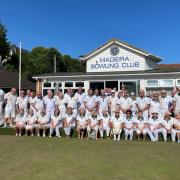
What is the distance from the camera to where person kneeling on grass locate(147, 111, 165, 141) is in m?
14.3

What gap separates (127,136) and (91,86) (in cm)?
1489

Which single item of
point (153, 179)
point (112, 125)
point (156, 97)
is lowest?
point (153, 179)

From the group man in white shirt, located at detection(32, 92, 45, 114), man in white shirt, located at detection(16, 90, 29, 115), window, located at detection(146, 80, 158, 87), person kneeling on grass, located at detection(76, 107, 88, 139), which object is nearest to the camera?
person kneeling on grass, located at detection(76, 107, 88, 139)

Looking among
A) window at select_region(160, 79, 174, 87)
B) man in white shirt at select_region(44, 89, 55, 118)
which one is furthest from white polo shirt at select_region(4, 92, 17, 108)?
window at select_region(160, 79, 174, 87)

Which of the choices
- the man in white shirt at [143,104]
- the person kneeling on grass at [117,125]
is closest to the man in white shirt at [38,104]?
the person kneeling on grass at [117,125]

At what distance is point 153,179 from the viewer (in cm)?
782

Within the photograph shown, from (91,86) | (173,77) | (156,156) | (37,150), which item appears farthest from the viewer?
(91,86)

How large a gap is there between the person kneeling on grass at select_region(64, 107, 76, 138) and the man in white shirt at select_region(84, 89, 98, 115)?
0.65m

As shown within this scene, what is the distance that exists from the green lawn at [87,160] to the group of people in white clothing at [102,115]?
165 centimetres

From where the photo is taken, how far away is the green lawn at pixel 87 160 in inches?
322

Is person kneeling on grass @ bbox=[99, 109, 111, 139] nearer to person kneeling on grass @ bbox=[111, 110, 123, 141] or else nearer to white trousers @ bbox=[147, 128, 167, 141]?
person kneeling on grass @ bbox=[111, 110, 123, 141]

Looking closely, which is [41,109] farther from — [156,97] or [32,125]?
[156,97]

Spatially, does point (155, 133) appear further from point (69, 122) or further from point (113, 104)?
point (69, 122)

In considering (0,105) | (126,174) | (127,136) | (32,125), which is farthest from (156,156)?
(0,105)
